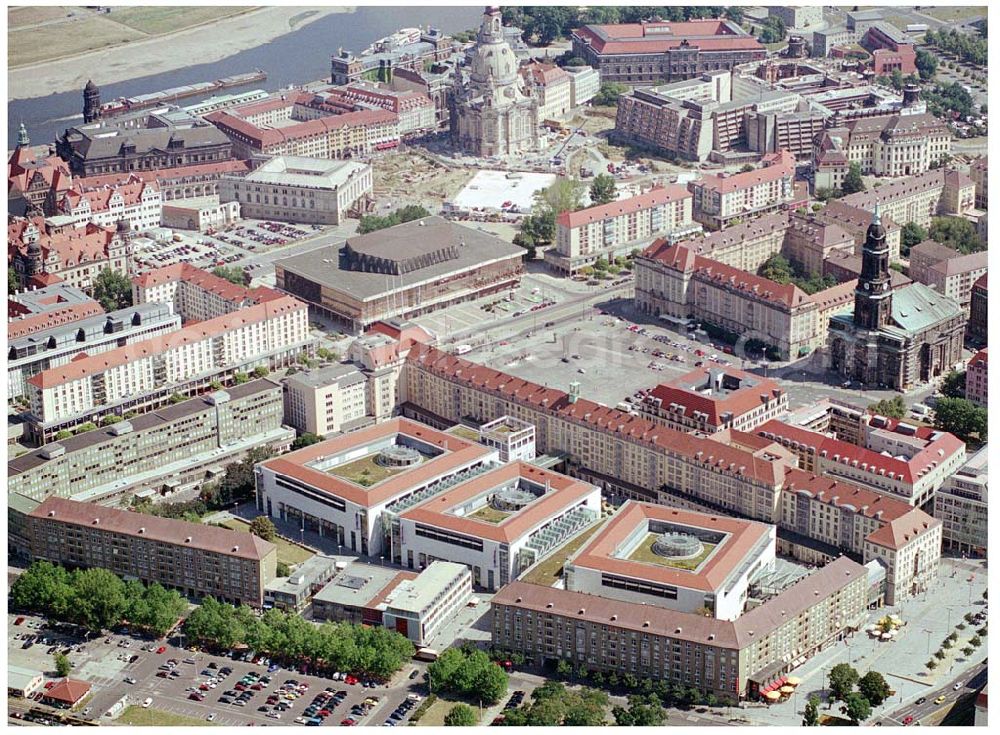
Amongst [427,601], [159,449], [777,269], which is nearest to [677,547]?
[427,601]

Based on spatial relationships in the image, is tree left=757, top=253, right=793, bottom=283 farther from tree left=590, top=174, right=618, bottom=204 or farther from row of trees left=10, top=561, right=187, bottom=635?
row of trees left=10, top=561, right=187, bottom=635

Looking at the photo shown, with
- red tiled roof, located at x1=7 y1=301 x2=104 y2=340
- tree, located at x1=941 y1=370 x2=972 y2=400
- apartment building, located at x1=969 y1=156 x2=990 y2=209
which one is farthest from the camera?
apartment building, located at x1=969 y1=156 x2=990 y2=209

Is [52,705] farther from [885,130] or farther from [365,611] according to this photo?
[885,130]

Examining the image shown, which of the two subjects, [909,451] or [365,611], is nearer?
[365,611]

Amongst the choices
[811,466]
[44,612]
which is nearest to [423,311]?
[811,466]

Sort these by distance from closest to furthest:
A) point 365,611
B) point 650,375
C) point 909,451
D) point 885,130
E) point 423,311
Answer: point 365,611
point 909,451
point 650,375
point 423,311
point 885,130

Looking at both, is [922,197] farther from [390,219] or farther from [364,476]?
[364,476]


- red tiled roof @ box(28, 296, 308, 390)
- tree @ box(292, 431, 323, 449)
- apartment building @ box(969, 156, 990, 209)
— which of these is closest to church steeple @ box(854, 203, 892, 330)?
tree @ box(292, 431, 323, 449)
